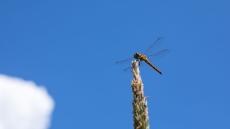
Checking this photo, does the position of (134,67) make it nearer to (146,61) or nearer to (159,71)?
(146,61)

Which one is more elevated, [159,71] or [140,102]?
[159,71]

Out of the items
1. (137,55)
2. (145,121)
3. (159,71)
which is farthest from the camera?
(159,71)

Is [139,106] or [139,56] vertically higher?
[139,56]

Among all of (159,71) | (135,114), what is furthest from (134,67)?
(159,71)

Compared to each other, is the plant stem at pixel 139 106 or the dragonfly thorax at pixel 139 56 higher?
the dragonfly thorax at pixel 139 56

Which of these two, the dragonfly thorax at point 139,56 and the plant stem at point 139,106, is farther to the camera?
the dragonfly thorax at point 139,56

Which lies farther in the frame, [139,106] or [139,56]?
[139,56]

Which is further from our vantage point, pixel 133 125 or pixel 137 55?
pixel 137 55

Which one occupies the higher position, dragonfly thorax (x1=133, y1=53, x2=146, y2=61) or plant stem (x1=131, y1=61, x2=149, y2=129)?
dragonfly thorax (x1=133, y1=53, x2=146, y2=61)

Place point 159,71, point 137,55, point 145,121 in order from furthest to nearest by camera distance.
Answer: point 159,71, point 137,55, point 145,121

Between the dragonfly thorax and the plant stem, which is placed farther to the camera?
the dragonfly thorax

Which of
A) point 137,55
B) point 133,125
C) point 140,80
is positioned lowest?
point 133,125
